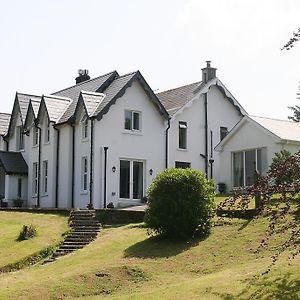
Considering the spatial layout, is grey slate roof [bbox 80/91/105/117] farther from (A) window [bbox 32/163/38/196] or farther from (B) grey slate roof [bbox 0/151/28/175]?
(B) grey slate roof [bbox 0/151/28/175]

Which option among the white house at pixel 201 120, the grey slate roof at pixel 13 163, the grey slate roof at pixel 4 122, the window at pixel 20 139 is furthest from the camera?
the grey slate roof at pixel 4 122

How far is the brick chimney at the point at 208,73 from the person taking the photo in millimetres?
46844

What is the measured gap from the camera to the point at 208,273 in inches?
802

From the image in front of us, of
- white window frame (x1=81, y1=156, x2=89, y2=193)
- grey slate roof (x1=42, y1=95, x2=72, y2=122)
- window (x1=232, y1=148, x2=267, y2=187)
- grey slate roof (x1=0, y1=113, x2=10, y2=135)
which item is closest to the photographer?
white window frame (x1=81, y1=156, x2=89, y2=193)

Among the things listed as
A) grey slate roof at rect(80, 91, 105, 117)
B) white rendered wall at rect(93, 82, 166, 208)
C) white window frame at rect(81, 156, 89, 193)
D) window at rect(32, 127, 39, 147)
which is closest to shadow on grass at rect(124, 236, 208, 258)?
white rendered wall at rect(93, 82, 166, 208)

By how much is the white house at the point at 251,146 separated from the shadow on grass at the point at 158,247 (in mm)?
14779

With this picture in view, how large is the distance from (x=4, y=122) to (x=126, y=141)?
48.4 feet

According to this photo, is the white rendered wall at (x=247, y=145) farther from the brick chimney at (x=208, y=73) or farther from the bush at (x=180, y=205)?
the bush at (x=180, y=205)

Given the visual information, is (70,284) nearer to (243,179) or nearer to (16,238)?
(16,238)

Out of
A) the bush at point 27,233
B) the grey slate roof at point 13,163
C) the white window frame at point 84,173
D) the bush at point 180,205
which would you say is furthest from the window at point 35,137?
the bush at point 180,205

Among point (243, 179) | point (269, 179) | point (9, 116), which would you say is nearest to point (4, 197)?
point (9, 116)

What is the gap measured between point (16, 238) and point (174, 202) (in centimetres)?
795

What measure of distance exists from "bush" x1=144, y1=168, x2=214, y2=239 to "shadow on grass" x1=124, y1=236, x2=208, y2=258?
1.73ft

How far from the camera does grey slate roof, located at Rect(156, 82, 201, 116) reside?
44.7 m
